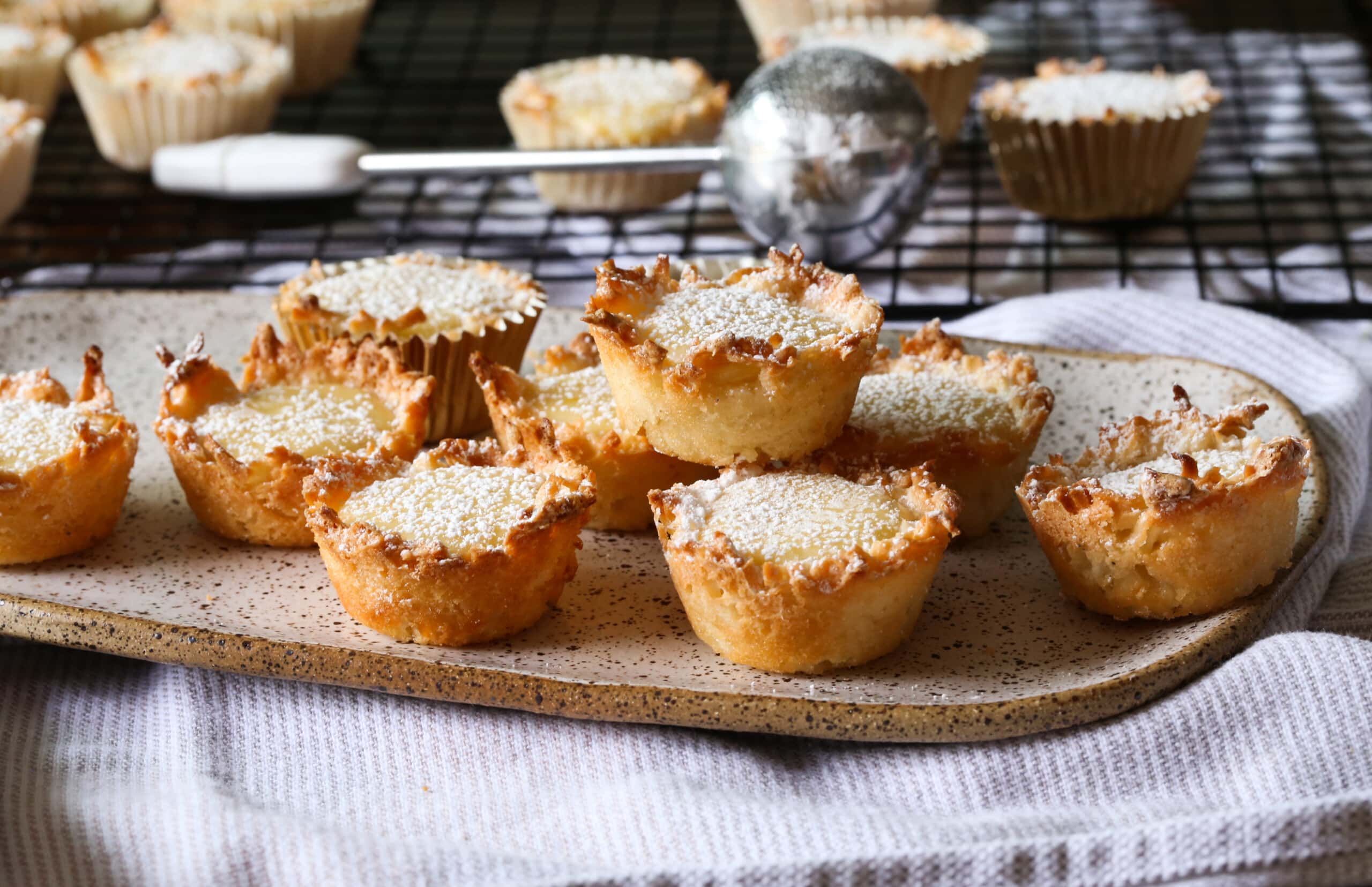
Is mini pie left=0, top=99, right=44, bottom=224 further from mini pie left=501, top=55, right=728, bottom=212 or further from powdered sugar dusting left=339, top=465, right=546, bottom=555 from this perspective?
powdered sugar dusting left=339, top=465, right=546, bottom=555

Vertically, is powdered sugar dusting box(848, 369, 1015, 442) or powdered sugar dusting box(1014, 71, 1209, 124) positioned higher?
powdered sugar dusting box(848, 369, 1015, 442)

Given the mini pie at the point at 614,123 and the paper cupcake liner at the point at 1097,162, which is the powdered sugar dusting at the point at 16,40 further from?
the paper cupcake liner at the point at 1097,162

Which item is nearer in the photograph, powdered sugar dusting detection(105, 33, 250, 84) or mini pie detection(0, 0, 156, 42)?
powdered sugar dusting detection(105, 33, 250, 84)

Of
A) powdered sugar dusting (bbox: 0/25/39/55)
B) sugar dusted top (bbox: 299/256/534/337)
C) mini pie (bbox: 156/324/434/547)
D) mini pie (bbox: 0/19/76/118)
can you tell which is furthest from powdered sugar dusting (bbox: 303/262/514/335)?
powdered sugar dusting (bbox: 0/25/39/55)

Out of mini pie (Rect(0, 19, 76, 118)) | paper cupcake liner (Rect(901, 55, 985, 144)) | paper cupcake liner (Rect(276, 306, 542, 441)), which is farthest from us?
mini pie (Rect(0, 19, 76, 118))

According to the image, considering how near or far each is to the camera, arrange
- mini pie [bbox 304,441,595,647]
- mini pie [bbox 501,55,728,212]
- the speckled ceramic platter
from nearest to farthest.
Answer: the speckled ceramic platter → mini pie [bbox 304,441,595,647] → mini pie [bbox 501,55,728,212]

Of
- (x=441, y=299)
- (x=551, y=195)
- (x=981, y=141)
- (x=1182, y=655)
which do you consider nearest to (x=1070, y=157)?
(x=981, y=141)

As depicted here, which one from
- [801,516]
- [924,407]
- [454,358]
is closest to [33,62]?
[454,358]
